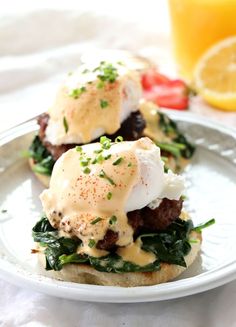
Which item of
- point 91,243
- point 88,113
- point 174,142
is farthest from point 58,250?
point 174,142

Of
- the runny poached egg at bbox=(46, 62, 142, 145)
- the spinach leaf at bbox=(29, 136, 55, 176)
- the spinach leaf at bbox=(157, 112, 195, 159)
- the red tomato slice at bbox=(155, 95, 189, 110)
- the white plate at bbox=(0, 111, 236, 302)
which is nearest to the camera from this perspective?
the white plate at bbox=(0, 111, 236, 302)

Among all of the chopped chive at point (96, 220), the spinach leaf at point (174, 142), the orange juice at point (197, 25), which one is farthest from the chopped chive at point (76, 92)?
the orange juice at point (197, 25)

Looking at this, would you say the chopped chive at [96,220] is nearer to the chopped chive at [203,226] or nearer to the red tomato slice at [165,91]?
the chopped chive at [203,226]

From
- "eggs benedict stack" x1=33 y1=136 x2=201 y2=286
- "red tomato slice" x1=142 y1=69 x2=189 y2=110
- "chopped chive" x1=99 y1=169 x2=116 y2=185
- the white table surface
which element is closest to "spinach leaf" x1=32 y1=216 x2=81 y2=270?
"eggs benedict stack" x1=33 y1=136 x2=201 y2=286

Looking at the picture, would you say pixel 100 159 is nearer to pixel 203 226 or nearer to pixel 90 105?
pixel 203 226

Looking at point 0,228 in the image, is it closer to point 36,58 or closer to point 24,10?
point 36,58

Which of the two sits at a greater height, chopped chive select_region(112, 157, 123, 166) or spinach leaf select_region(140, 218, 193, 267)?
chopped chive select_region(112, 157, 123, 166)

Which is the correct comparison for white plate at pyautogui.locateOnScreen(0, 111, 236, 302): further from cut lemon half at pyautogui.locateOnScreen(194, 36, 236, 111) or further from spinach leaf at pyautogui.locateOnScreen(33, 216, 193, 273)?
cut lemon half at pyautogui.locateOnScreen(194, 36, 236, 111)
